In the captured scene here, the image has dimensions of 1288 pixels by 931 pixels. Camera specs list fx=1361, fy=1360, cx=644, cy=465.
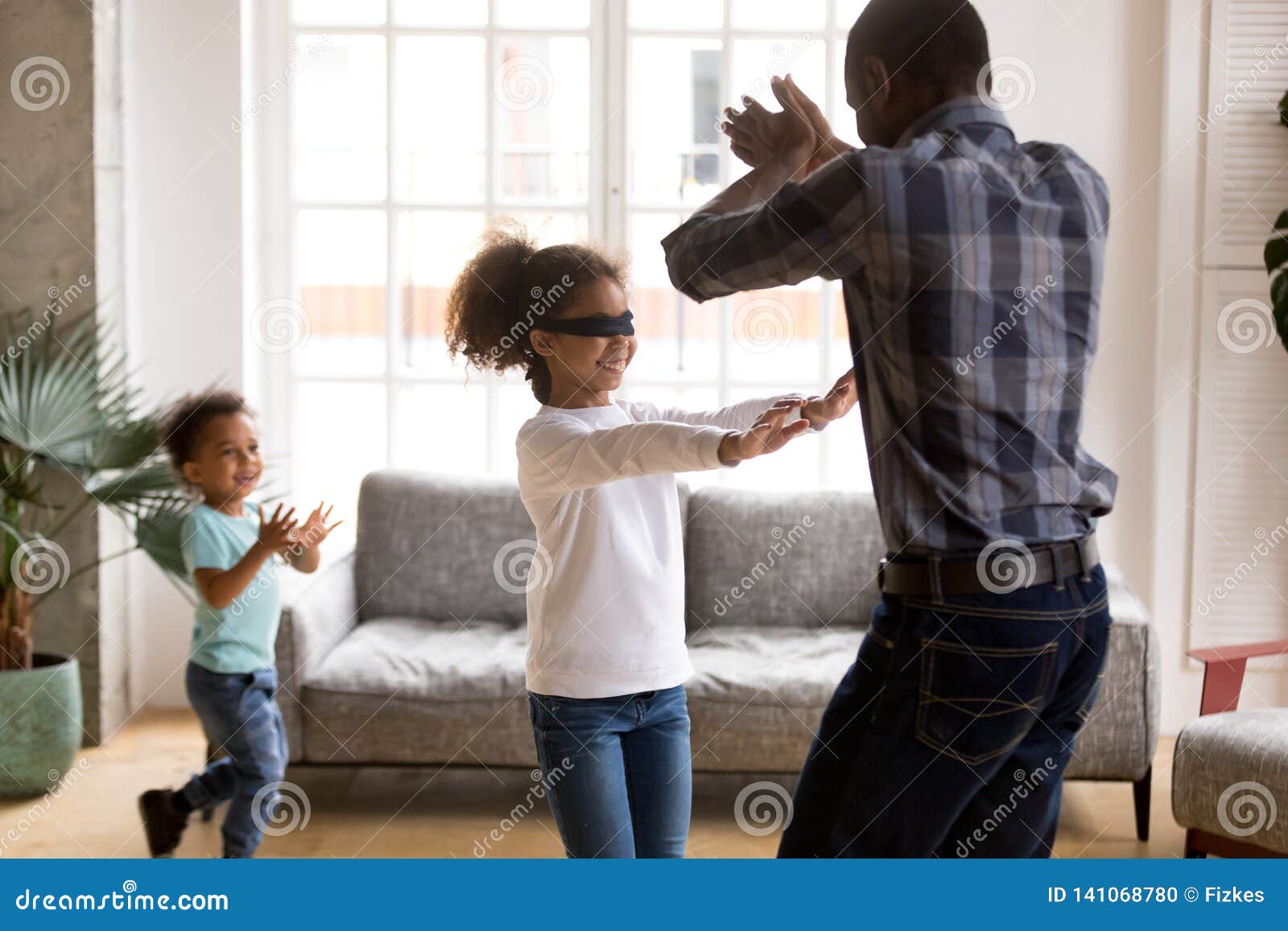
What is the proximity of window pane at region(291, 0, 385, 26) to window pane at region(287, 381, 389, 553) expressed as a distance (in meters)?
1.06

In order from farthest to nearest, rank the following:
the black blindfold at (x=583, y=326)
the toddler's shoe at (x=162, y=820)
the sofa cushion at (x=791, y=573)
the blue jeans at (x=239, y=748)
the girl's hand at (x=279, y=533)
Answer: the sofa cushion at (x=791, y=573) → the toddler's shoe at (x=162, y=820) → the blue jeans at (x=239, y=748) → the girl's hand at (x=279, y=533) → the black blindfold at (x=583, y=326)

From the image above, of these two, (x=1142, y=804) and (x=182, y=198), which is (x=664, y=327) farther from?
(x=1142, y=804)

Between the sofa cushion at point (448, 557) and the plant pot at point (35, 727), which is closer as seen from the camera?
the plant pot at point (35, 727)

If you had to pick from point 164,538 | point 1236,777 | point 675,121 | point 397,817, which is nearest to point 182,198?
point 164,538

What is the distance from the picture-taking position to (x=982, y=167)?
4.25 ft

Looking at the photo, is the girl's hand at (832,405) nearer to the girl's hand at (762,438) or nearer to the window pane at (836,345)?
the girl's hand at (762,438)

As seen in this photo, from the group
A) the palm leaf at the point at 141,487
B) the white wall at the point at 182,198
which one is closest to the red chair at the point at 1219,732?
the palm leaf at the point at 141,487

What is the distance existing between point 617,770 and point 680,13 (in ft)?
9.30

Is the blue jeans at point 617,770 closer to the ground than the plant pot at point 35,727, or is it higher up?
higher up

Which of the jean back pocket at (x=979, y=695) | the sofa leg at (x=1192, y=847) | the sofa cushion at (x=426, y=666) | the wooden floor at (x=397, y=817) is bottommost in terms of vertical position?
the wooden floor at (x=397, y=817)

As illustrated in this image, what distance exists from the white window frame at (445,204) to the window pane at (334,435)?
0.09ft

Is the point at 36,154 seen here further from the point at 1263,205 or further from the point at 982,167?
the point at 1263,205

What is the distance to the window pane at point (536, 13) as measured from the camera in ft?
13.0

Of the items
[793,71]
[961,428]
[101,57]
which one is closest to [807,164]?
[961,428]
